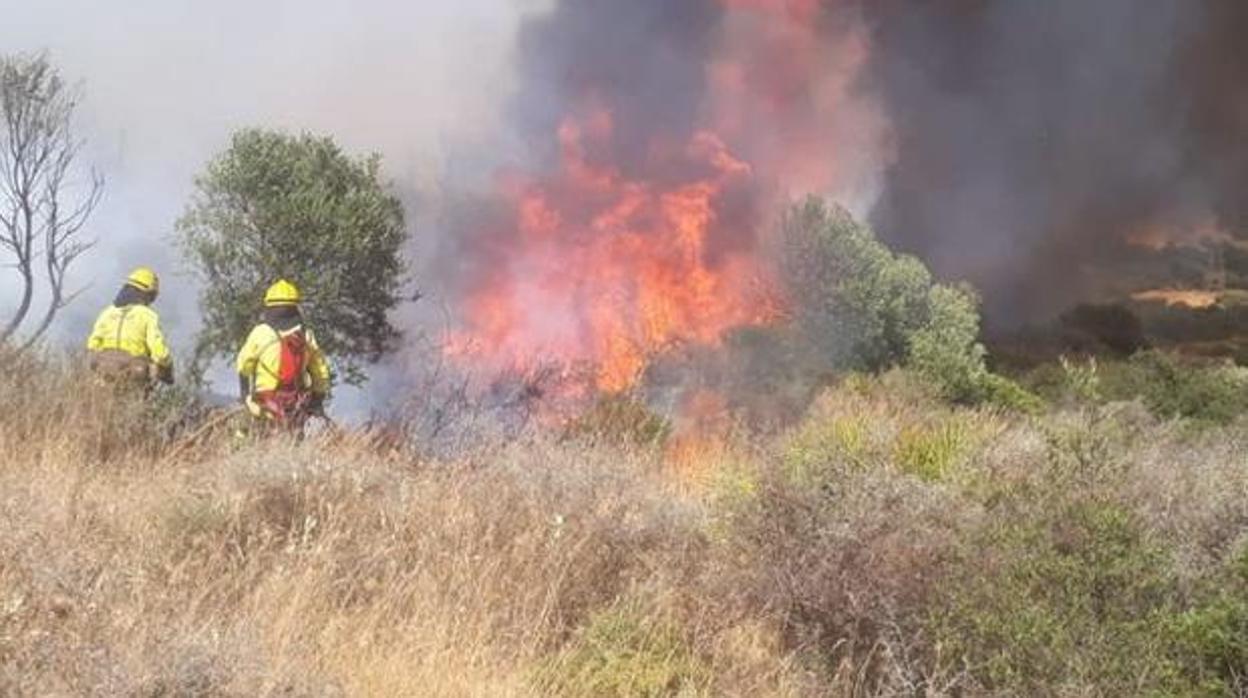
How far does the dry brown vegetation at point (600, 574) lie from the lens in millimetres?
4039

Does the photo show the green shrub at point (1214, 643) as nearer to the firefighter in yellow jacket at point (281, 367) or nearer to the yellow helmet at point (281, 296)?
the firefighter in yellow jacket at point (281, 367)

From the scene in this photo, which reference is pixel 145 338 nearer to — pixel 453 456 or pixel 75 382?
pixel 75 382

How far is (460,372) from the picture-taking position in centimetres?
898

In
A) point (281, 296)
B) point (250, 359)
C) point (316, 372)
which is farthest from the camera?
point (316, 372)

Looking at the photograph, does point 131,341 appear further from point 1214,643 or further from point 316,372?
point 1214,643

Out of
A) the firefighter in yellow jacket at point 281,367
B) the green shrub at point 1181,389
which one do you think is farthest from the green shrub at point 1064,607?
the green shrub at point 1181,389

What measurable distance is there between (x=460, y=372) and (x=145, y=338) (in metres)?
2.85

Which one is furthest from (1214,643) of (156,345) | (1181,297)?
(1181,297)

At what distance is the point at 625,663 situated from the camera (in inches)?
191

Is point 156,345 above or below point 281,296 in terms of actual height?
below

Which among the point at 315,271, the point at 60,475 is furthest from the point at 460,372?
the point at 315,271

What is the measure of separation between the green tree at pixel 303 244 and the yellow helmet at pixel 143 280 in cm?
1201

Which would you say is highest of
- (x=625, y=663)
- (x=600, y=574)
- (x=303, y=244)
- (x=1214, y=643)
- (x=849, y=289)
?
(x=849, y=289)

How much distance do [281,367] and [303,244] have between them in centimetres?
1450
